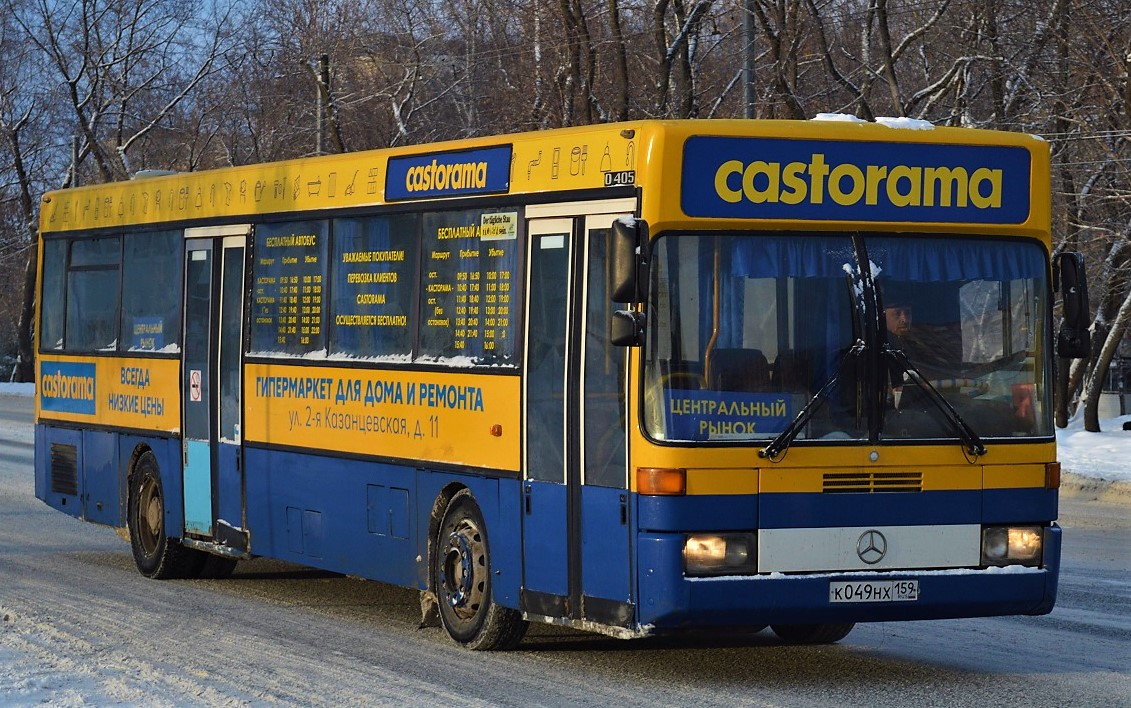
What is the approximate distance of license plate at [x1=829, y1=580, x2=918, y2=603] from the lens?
8.88m

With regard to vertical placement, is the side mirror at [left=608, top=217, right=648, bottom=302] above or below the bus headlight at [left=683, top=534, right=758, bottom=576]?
above

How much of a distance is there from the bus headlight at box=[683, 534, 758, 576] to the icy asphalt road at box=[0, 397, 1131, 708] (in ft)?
1.82

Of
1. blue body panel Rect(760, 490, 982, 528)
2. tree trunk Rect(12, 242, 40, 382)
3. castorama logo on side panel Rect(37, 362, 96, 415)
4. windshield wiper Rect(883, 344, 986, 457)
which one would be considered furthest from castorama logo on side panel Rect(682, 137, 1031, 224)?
tree trunk Rect(12, 242, 40, 382)

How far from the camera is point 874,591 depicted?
893 centimetres

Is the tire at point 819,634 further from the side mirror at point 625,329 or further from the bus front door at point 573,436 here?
the side mirror at point 625,329

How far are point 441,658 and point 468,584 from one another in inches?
22.6

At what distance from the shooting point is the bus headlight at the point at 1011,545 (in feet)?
30.1

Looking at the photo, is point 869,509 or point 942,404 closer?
point 869,509

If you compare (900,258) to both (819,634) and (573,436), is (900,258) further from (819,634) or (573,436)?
(819,634)

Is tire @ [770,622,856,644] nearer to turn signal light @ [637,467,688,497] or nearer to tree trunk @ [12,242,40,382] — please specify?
turn signal light @ [637,467,688,497]

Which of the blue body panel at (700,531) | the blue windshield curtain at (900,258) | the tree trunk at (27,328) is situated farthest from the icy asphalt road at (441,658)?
the tree trunk at (27,328)

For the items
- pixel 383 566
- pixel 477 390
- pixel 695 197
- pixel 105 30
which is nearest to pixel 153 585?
pixel 383 566

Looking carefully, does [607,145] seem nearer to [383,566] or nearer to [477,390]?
[477,390]

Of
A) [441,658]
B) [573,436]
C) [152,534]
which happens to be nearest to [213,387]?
[152,534]
